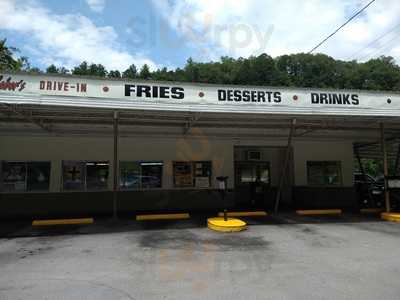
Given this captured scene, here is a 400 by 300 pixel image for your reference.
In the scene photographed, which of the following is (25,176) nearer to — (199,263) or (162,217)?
(162,217)

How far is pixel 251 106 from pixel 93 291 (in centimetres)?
674

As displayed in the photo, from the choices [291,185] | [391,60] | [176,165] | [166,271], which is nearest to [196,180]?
→ [176,165]

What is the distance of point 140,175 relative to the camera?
15.1 metres

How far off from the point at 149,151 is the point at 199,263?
892 cm

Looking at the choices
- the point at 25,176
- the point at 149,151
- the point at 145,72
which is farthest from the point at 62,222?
the point at 145,72

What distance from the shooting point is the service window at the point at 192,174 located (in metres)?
15.4

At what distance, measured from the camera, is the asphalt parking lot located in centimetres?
521

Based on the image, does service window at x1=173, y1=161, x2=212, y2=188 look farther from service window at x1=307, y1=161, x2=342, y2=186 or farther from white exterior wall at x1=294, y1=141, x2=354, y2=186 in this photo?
service window at x1=307, y1=161, x2=342, y2=186

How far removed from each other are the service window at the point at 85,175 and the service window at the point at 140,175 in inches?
27.9

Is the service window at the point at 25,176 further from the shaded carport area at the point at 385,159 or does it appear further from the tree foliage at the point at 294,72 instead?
the tree foliage at the point at 294,72

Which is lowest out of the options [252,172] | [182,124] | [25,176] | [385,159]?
[25,176]

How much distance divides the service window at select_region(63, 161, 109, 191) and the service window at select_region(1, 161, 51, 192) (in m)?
0.72

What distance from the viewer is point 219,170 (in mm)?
15781

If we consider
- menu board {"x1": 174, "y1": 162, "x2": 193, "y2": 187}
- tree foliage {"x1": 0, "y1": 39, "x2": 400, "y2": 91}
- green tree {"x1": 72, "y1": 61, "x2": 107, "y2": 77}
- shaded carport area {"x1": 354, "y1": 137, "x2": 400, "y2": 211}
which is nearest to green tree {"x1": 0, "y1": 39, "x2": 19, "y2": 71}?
tree foliage {"x1": 0, "y1": 39, "x2": 400, "y2": 91}
